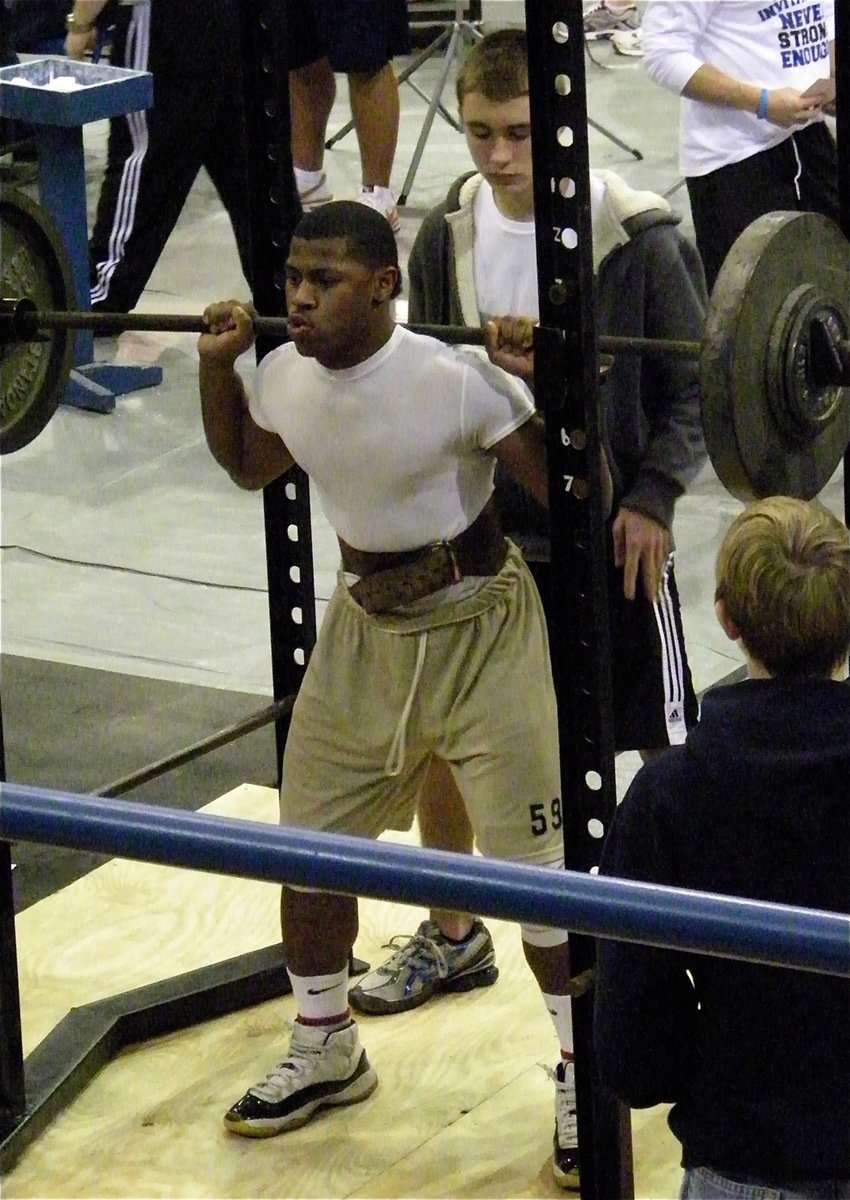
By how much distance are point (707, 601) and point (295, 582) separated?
5.98 ft

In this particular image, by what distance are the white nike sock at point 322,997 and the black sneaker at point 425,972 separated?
24 centimetres

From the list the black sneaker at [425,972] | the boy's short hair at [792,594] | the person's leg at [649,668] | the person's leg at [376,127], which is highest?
the person's leg at [376,127]

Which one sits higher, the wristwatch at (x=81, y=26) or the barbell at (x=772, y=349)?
the wristwatch at (x=81, y=26)

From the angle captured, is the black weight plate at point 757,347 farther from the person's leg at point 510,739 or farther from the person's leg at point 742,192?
the person's leg at point 742,192

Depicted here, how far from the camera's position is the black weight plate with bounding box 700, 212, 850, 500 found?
2373mm

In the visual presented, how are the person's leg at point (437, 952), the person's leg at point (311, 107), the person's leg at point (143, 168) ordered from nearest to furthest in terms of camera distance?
the person's leg at point (437, 952) < the person's leg at point (143, 168) < the person's leg at point (311, 107)

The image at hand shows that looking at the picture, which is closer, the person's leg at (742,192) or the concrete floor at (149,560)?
the concrete floor at (149,560)

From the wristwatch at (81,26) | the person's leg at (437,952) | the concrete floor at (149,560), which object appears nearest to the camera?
the person's leg at (437,952)

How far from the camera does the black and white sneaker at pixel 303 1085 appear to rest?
299 centimetres

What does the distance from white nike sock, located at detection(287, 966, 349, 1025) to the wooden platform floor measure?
0.14 metres

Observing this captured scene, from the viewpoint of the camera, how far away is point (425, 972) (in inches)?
130

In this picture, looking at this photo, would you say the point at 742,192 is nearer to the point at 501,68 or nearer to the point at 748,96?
the point at 748,96

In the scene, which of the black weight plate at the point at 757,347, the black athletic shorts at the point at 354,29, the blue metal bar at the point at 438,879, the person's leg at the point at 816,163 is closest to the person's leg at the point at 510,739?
the black weight plate at the point at 757,347

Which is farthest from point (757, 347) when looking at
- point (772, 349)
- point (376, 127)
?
point (376, 127)
